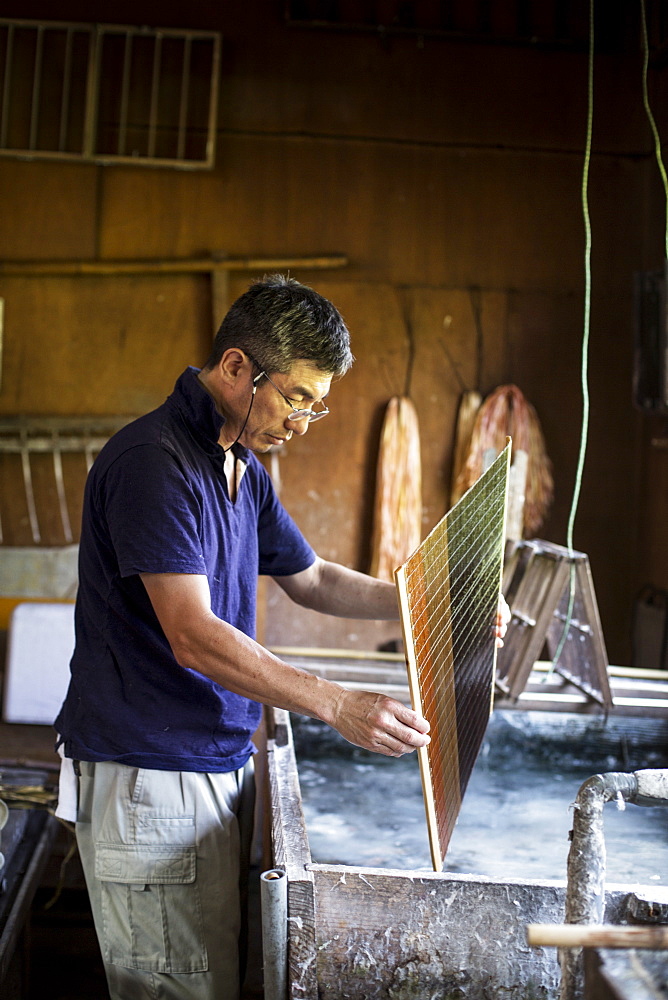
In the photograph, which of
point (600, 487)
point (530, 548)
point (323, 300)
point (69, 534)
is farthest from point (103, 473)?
point (600, 487)

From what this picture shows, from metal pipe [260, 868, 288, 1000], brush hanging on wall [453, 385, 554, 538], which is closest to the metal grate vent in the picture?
brush hanging on wall [453, 385, 554, 538]

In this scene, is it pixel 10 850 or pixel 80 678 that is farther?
pixel 10 850

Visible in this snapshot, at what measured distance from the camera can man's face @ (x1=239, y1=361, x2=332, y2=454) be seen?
1746mm

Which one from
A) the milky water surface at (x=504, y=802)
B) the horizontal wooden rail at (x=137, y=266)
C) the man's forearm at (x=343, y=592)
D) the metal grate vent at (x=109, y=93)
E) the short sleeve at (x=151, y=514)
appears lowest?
the milky water surface at (x=504, y=802)

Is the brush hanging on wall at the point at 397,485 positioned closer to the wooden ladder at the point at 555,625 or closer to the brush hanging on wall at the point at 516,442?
the brush hanging on wall at the point at 516,442

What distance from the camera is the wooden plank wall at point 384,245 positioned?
16.3 feet

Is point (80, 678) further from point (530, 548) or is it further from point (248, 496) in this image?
point (530, 548)

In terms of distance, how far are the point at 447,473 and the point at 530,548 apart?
7.15ft

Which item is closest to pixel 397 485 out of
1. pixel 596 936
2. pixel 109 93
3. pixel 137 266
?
pixel 137 266

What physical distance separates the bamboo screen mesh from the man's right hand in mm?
24

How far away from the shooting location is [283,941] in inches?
54.2

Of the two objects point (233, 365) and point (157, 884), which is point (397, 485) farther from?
point (157, 884)

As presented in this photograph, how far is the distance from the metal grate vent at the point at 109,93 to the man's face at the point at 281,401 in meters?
3.43

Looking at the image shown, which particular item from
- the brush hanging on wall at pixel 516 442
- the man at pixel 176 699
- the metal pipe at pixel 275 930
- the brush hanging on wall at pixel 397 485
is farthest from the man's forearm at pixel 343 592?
the brush hanging on wall at pixel 516 442
